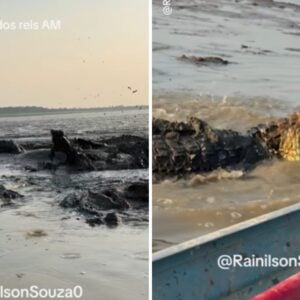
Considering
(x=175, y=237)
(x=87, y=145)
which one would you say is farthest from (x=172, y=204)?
(x=87, y=145)

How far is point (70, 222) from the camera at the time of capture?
96.5 inches

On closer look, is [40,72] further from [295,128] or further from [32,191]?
[295,128]

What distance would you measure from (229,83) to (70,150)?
522 mm

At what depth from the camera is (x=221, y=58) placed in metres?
2.49

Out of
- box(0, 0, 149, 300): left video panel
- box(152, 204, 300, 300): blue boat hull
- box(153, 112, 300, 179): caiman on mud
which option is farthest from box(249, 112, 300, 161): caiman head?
box(0, 0, 149, 300): left video panel

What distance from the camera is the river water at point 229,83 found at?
2.47 m

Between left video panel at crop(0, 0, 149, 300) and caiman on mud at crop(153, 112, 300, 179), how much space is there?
9 cm

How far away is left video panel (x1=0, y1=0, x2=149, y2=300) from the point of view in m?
2.44

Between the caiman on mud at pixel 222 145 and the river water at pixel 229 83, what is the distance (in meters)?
0.04

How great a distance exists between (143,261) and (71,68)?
617 mm

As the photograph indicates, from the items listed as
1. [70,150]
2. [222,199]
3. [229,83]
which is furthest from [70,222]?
[229,83]
